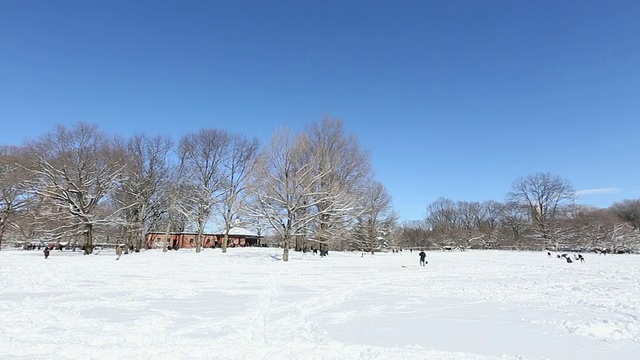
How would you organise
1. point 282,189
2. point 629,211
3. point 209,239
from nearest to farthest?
point 282,189
point 209,239
point 629,211

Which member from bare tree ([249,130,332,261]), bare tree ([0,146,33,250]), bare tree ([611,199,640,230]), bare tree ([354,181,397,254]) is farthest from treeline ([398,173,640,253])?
bare tree ([0,146,33,250])

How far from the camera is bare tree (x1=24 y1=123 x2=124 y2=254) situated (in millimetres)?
32281

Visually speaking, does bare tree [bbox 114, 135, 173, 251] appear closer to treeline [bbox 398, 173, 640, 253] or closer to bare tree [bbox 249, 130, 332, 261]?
bare tree [bbox 249, 130, 332, 261]

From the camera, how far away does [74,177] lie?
33.1m

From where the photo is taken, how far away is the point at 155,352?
5.20m

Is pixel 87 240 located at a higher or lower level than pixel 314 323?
higher

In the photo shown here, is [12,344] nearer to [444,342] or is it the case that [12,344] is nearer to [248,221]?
[444,342]

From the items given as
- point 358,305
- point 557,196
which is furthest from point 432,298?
point 557,196

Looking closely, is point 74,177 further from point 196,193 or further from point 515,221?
point 515,221

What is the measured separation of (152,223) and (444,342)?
42.9m

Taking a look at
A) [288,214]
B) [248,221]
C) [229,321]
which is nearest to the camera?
[229,321]

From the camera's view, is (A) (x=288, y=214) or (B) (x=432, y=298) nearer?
(B) (x=432, y=298)

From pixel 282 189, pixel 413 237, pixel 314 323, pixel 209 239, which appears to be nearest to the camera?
pixel 314 323

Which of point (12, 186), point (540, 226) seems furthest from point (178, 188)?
point (540, 226)
